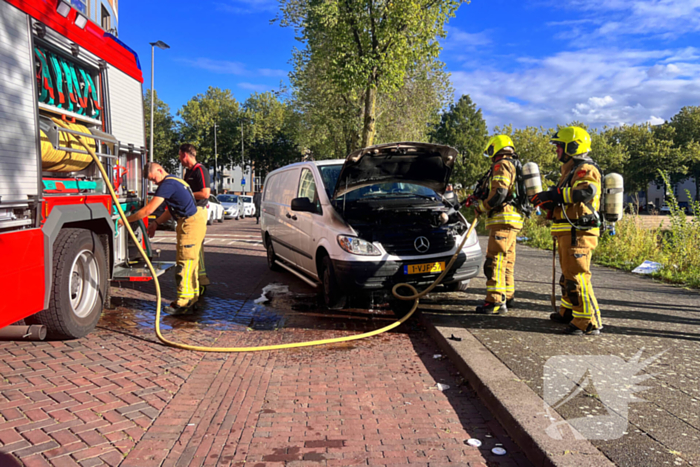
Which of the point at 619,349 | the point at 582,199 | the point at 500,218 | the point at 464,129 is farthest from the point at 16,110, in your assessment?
the point at 464,129

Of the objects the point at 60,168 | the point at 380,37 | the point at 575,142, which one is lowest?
the point at 60,168

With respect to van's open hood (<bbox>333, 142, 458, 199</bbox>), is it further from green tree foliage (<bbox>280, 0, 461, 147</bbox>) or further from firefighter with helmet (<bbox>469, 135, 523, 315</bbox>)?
green tree foliage (<bbox>280, 0, 461, 147</bbox>)

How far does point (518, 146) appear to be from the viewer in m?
30.3

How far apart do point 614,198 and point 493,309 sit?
170cm

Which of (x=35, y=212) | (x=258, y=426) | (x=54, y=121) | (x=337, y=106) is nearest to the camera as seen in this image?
(x=258, y=426)

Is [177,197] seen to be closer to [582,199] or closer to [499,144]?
[499,144]

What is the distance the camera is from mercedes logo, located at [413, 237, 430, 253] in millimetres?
5711

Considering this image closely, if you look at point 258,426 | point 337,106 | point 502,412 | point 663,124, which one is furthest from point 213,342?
point 663,124

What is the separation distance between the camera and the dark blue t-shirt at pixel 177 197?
18.3 ft

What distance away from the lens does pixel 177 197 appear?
5668mm

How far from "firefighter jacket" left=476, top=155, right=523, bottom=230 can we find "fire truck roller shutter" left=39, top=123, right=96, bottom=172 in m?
4.15

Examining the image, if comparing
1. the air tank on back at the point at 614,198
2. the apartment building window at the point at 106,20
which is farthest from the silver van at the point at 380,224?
the apartment building window at the point at 106,20

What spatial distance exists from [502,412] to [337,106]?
20.9m

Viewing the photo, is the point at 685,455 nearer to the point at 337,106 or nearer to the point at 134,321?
the point at 134,321
